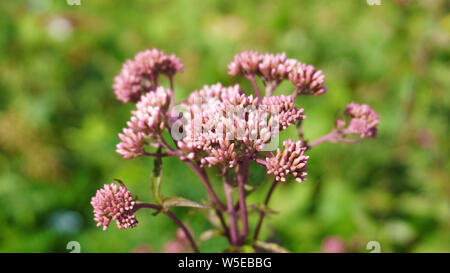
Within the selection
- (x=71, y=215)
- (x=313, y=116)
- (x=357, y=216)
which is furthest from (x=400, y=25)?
(x=71, y=215)

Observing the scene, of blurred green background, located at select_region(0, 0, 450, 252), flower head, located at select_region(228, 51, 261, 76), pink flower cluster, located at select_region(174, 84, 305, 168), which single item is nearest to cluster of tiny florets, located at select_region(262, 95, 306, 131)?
pink flower cluster, located at select_region(174, 84, 305, 168)

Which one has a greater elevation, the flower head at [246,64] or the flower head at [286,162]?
the flower head at [246,64]

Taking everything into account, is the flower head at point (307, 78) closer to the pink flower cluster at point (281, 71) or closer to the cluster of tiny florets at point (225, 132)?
the pink flower cluster at point (281, 71)

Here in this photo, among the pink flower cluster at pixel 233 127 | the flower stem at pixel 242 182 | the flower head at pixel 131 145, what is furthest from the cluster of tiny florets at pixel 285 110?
the flower head at pixel 131 145

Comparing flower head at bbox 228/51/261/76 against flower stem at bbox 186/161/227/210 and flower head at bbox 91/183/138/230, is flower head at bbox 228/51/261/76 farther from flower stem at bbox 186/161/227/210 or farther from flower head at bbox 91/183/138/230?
flower head at bbox 91/183/138/230

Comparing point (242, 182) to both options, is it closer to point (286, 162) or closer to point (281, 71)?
point (286, 162)
